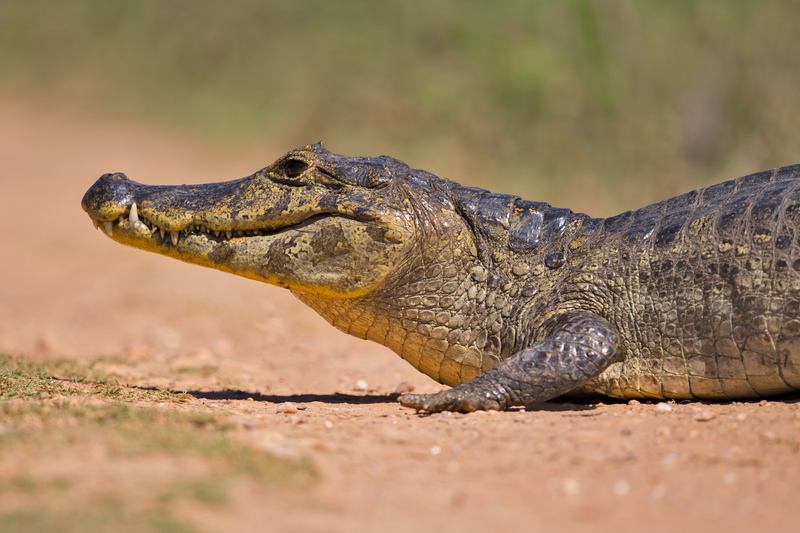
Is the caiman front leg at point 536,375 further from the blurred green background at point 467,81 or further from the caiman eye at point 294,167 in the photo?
the blurred green background at point 467,81

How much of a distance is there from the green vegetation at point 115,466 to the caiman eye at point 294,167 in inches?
67.7

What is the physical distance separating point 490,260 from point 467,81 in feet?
39.3

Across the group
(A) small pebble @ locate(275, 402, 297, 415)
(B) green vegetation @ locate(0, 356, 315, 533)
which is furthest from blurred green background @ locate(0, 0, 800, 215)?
(B) green vegetation @ locate(0, 356, 315, 533)

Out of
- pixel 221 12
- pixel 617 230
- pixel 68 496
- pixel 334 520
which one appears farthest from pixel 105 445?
pixel 221 12

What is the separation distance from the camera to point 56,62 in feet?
63.2

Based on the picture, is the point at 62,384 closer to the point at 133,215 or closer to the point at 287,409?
the point at 133,215

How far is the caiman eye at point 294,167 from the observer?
4535 millimetres

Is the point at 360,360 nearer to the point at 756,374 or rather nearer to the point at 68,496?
the point at 756,374

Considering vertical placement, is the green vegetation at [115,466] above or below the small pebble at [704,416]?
below

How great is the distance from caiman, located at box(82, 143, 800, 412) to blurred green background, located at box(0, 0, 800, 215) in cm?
818

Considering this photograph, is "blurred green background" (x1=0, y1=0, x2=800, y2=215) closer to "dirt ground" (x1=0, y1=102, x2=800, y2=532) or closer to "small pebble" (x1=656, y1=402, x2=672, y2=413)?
"dirt ground" (x1=0, y1=102, x2=800, y2=532)

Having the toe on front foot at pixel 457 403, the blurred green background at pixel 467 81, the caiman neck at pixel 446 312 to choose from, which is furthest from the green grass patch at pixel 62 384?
the blurred green background at pixel 467 81

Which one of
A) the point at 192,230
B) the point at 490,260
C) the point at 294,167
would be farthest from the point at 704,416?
the point at 192,230

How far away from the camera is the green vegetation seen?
2.05m
